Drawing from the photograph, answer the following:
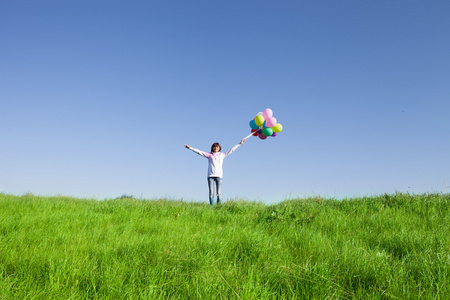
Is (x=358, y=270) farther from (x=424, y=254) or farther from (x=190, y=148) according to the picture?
(x=190, y=148)

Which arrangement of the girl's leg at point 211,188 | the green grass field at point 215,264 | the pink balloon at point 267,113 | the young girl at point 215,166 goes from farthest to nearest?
1. the young girl at point 215,166
2. the girl's leg at point 211,188
3. the pink balloon at point 267,113
4. the green grass field at point 215,264

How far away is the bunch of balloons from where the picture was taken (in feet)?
37.6

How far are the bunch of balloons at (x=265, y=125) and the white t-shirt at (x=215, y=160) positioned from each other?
103 cm

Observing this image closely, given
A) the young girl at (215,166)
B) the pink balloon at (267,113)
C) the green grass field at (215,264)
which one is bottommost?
the green grass field at (215,264)

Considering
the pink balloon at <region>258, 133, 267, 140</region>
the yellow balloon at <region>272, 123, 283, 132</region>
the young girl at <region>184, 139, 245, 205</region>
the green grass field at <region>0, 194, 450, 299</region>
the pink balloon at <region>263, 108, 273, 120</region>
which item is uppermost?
the pink balloon at <region>263, 108, 273, 120</region>

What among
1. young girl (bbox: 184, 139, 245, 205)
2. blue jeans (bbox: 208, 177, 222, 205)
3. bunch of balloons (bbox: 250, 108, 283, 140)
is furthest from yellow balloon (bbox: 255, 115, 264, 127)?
blue jeans (bbox: 208, 177, 222, 205)

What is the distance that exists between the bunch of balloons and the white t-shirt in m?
1.03

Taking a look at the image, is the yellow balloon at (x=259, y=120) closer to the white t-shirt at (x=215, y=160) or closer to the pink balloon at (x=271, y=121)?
the pink balloon at (x=271, y=121)

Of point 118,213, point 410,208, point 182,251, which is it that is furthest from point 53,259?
point 410,208

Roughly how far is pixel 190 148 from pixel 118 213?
5389mm

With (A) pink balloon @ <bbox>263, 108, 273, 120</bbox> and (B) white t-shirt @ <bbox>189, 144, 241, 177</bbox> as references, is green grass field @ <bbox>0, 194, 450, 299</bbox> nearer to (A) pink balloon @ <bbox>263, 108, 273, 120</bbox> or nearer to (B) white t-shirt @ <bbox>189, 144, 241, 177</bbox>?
(B) white t-shirt @ <bbox>189, 144, 241, 177</bbox>

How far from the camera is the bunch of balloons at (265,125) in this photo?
37.6ft

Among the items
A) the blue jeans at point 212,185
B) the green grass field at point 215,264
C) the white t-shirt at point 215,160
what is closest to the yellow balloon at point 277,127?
the white t-shirt at point 215,160

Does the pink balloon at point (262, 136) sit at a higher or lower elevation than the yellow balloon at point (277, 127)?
lower
